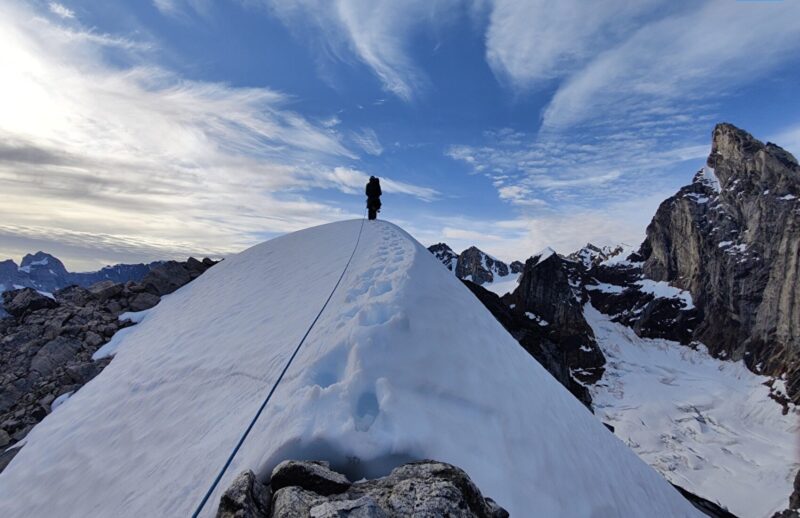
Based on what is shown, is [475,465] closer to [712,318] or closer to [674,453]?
[674,453]

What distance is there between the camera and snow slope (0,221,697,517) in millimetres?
4500

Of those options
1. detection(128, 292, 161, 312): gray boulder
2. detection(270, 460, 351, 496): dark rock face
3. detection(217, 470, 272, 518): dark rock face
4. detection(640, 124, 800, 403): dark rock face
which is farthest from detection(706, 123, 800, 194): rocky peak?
detection(217, 470, 272, 518): dark rock face

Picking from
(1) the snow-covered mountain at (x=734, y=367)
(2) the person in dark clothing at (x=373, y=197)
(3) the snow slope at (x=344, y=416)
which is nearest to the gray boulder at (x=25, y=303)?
(3) the snow slope at (x=344, y=416)

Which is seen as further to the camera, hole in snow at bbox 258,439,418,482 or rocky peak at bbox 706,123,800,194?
rocky peak at bbox 706,123,800,194

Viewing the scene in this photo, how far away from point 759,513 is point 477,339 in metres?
132

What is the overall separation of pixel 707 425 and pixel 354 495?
7370 inches

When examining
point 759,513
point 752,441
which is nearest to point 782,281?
point 752,441

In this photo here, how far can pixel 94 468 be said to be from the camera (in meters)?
6.50

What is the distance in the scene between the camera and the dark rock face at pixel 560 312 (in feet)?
584

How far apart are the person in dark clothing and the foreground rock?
1699 centimetres

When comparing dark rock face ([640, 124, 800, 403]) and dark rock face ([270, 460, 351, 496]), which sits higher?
dark rock face ([640, 124, 800, 403])

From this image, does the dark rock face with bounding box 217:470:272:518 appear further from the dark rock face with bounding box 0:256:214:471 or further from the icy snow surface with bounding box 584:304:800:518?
the icy snow surface with bounding box 584:304:800:518

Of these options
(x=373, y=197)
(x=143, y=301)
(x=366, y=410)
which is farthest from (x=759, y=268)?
(x=366, y=410)

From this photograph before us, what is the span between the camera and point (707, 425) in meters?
142
